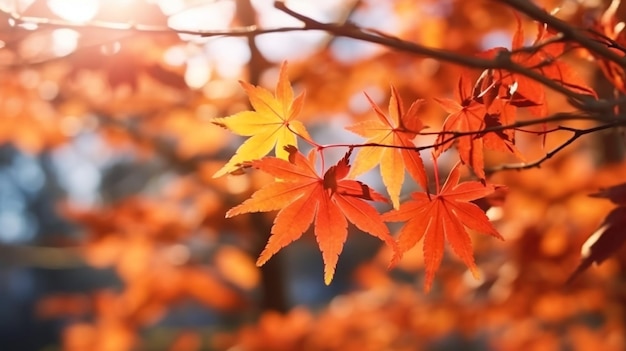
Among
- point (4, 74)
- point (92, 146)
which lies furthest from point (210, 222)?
point (92, 146)

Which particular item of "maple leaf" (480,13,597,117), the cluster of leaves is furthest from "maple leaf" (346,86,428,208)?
"maple leaf" (480,13,597,117)

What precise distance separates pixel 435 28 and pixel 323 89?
2.23ft

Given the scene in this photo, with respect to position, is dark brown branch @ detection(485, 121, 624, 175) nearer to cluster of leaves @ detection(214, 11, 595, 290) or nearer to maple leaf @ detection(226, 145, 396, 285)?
cluster of leaves @ detection(214, 11, 595, 290)

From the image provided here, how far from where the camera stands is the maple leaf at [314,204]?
0.75m

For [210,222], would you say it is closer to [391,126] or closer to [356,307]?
[356,307]

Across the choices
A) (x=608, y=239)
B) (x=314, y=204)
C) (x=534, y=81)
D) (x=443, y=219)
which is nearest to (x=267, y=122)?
(x=314, y=204)

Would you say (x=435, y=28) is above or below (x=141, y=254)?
above

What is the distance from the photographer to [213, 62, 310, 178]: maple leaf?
78 centimetres

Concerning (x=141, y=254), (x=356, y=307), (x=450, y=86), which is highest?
(x=450, y=86)

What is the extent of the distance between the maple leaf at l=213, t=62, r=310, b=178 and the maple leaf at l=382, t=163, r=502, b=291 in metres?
0.15

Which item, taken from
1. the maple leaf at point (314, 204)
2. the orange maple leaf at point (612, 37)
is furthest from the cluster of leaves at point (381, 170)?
the orange maple leaf at point (612, 37)

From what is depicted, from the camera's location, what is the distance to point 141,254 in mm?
3545

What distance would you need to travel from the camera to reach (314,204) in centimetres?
79

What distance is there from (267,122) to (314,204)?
0.36 ft
